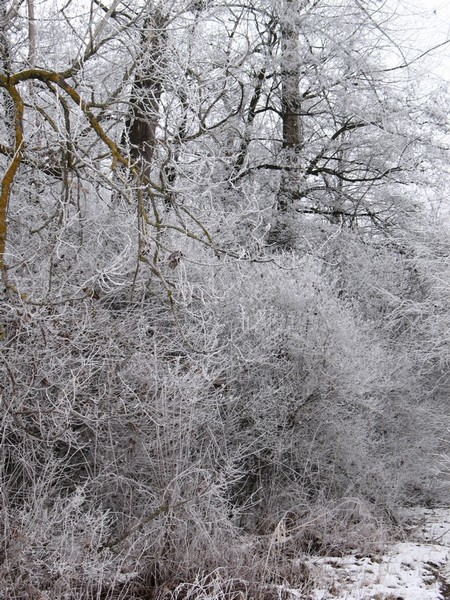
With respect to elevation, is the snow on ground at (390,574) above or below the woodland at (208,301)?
below

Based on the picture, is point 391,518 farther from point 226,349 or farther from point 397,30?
point 397,30

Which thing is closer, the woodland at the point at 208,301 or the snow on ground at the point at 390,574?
the woodland at the point at 208,301

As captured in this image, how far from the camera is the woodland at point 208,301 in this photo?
482 centimetres

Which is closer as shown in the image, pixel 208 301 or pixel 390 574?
pixel 390 574

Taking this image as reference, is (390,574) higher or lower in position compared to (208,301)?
lower

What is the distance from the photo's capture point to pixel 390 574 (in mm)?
5809

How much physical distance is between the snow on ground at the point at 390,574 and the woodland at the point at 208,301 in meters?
0.28

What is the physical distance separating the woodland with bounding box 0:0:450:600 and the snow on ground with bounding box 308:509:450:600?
276 mm

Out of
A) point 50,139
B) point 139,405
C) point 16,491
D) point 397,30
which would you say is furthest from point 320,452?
point 397,30

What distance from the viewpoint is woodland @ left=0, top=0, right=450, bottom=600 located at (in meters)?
4.82

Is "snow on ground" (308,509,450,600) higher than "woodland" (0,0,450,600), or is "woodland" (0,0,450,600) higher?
"woodland" (0,0,450,600)

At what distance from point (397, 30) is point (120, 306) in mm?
6169

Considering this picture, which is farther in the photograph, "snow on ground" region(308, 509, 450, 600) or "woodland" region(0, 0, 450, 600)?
"snow on ground" region(308, 509, 450, 600)

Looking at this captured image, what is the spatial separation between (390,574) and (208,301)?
282cm
